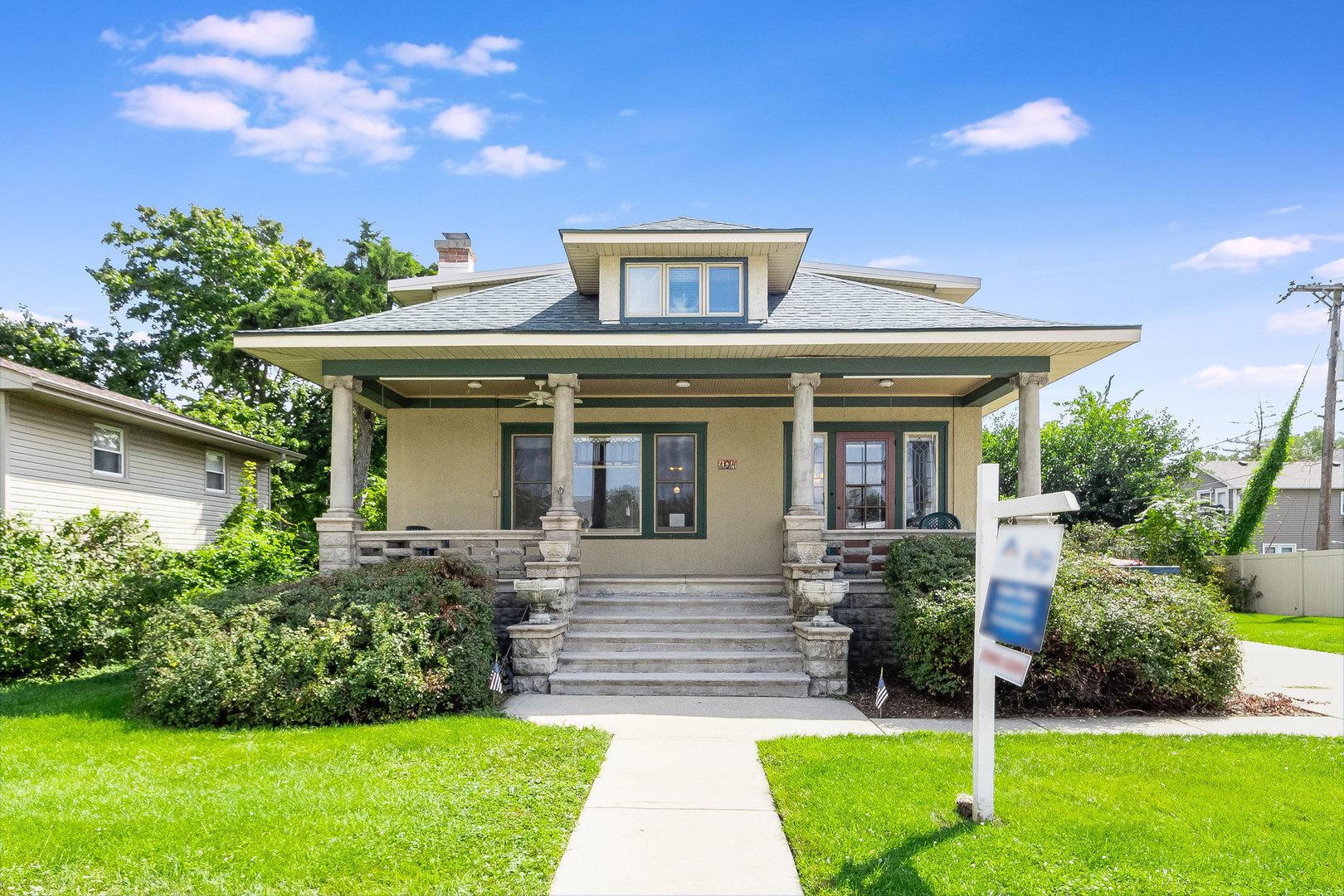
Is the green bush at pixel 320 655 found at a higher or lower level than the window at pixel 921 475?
lower

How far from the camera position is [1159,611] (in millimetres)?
7676

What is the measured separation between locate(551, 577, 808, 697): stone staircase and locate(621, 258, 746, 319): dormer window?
3711mm

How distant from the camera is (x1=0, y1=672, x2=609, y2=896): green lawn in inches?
145

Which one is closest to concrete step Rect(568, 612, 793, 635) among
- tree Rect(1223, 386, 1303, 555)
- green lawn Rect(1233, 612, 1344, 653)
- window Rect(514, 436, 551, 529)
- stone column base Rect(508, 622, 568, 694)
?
stone column base Rect(508, 622, 568, 694)

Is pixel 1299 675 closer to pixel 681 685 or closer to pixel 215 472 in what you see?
pixel 681 685

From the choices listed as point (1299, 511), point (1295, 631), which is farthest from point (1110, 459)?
point (1299, 511)

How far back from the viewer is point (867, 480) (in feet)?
41.2

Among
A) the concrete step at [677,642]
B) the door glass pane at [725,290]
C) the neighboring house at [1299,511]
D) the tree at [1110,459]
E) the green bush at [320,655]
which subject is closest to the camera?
the green bush at [320,655]

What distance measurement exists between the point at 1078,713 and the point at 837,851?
4.60 metres

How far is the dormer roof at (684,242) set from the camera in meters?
10.3

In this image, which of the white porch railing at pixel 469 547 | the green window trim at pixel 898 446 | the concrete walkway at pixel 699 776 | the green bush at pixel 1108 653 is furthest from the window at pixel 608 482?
the green bush at pixel 1108 653

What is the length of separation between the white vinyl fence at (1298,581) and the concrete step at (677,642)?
1616 cm

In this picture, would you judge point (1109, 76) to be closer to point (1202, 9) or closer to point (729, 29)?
point (1202, 9)

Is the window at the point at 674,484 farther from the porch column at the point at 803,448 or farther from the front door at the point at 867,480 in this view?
the porch column at the point at 803,448
